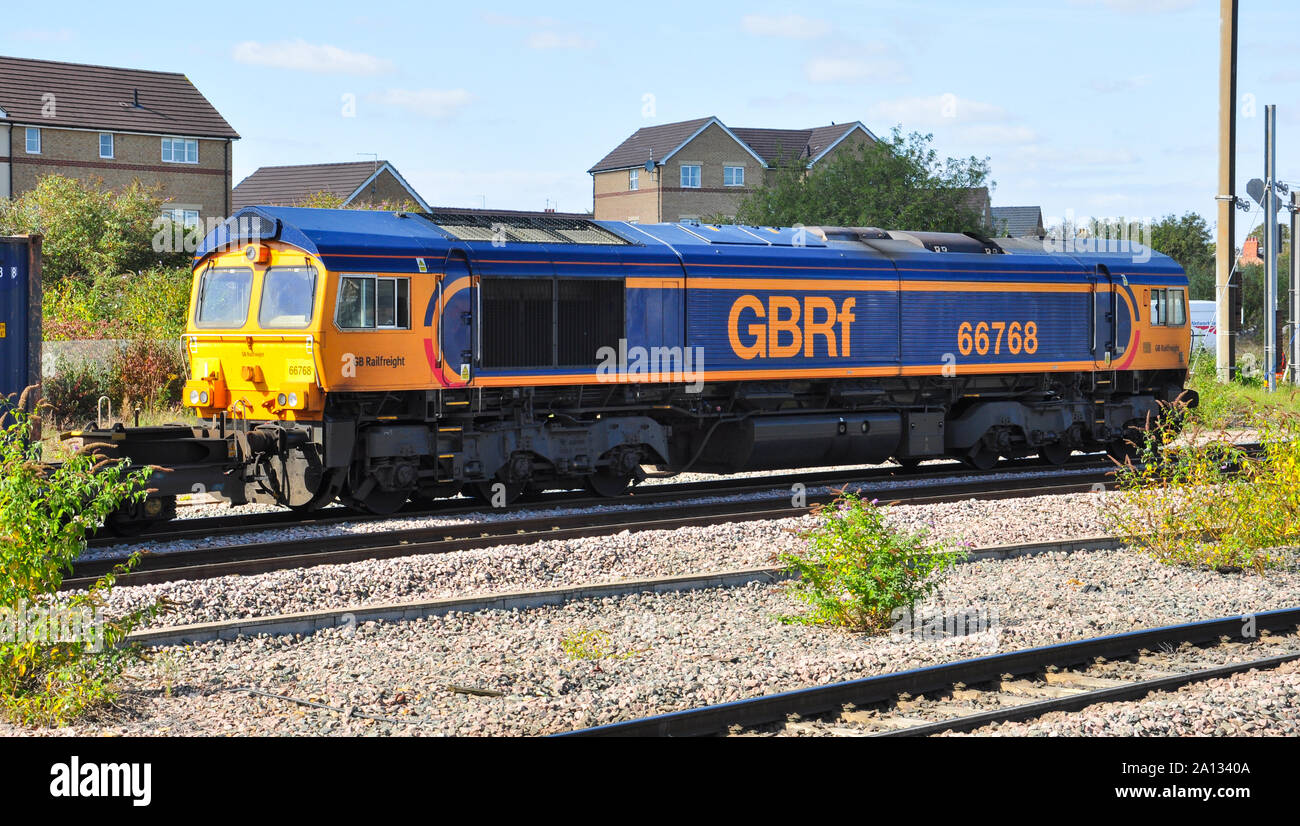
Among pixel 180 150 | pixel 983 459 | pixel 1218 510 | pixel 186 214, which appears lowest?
pixel 1218 510

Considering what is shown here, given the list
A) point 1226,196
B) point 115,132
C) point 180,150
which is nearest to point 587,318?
point 1226,196

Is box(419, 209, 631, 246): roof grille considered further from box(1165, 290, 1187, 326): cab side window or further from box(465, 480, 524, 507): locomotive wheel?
box(1165, 290, 1187, 326): cab side window

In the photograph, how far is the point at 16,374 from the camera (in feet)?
46.9

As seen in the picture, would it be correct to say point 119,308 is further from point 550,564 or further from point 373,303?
point 550,564

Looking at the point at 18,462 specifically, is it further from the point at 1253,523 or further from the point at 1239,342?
the point at 1239,342

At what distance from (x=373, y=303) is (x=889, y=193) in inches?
1213

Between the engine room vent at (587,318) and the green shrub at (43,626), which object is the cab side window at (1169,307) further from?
the green shrub at (43,626)

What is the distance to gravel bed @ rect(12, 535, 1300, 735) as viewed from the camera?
7.38 metres

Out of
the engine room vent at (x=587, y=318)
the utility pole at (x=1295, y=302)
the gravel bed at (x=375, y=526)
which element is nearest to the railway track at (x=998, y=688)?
the gravel bed at (x=375, y=526)

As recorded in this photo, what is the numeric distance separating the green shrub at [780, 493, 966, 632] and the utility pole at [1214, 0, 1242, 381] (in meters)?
20.0

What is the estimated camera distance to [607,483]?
647 inches

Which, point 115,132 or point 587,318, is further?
point 115,132

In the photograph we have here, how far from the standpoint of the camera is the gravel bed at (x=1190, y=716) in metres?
6.91
